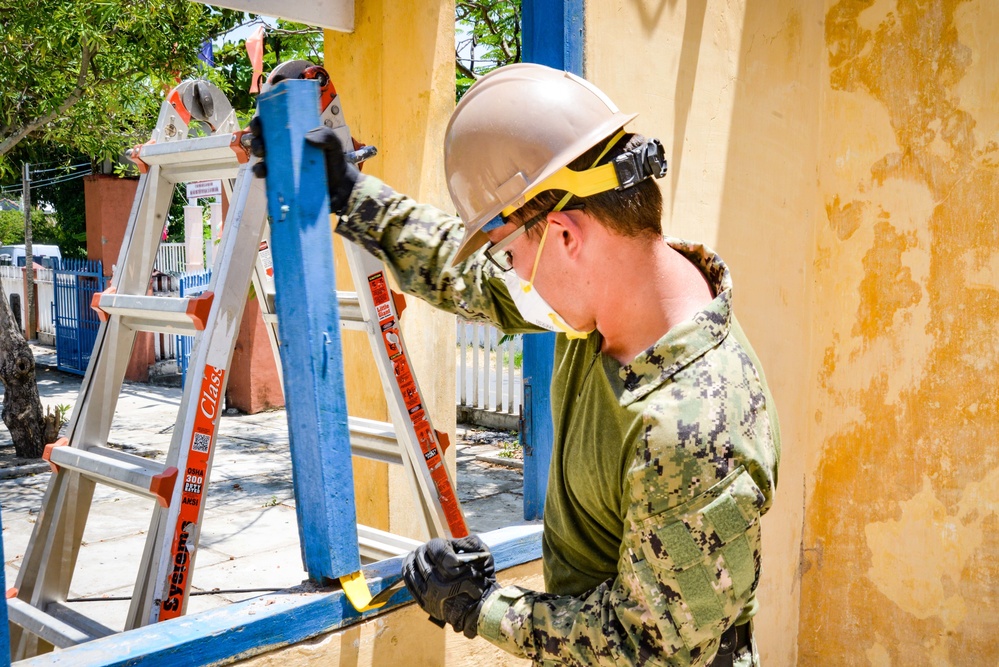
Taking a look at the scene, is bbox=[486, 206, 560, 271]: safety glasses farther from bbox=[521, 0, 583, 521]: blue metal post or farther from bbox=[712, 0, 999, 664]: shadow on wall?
bbox=[712, 0, 999, 664]: shadow on wall

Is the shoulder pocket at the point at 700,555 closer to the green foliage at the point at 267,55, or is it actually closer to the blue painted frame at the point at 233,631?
the blue painted frame at the point at 233,631

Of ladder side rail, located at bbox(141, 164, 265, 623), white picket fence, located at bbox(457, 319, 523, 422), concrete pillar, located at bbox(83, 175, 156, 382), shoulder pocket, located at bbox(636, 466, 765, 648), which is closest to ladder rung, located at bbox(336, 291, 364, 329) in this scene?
ladder side rail, located at bbox(141, 164, 265, 623)

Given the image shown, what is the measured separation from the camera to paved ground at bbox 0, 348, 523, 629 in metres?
4.93

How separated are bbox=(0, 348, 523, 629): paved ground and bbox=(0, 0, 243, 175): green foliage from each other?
115 inches

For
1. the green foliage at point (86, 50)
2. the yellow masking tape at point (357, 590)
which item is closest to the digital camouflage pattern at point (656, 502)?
the yellow masking tape at point (357, 590)

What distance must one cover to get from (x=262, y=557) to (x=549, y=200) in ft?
14.9

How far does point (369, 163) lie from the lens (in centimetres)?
325

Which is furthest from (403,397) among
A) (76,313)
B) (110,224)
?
(76,313)

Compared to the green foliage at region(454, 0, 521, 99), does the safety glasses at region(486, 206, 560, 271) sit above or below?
below

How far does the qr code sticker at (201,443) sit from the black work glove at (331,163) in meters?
0.64

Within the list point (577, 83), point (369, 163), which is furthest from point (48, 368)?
point (577, 83)

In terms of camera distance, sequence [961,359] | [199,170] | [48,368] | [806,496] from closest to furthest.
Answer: [199,170]
[961,359]
[806,496]
[48,368]

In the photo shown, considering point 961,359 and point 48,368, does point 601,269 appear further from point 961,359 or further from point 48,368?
point 48,368

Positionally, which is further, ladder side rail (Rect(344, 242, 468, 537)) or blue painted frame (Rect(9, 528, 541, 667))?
ladder side rail (Rect(344, 242, 468, 537))
